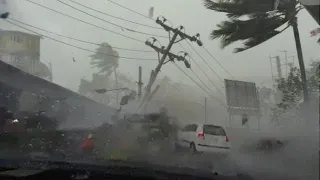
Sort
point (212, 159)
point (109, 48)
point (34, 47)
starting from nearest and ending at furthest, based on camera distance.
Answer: point (212, 159)
point (109, 48)
point (34, 47)

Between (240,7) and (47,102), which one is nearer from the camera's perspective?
(240,7)

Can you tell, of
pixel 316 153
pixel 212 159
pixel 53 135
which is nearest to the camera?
pixel 316 153

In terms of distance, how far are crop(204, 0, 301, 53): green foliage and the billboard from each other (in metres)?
0.55

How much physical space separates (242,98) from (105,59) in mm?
2477

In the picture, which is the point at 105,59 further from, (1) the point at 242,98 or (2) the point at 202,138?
(1) the point at 242,98

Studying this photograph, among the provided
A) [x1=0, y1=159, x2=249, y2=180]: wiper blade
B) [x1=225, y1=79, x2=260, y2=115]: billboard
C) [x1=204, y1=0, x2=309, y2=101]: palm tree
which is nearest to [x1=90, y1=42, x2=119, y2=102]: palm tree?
[x1=204, y1=0, x2=309, y2=101]: palm tree

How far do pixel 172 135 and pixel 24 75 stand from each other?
445 cm

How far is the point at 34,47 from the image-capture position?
23.8 feet

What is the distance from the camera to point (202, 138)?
4848 mm

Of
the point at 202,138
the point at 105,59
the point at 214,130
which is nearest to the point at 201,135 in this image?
the point at 202,138

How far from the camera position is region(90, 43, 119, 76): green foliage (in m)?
6.06

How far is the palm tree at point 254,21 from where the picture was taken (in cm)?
419

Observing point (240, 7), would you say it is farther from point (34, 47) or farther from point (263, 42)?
point (34, 47)

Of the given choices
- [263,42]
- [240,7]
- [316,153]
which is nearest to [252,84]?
[263,42]
